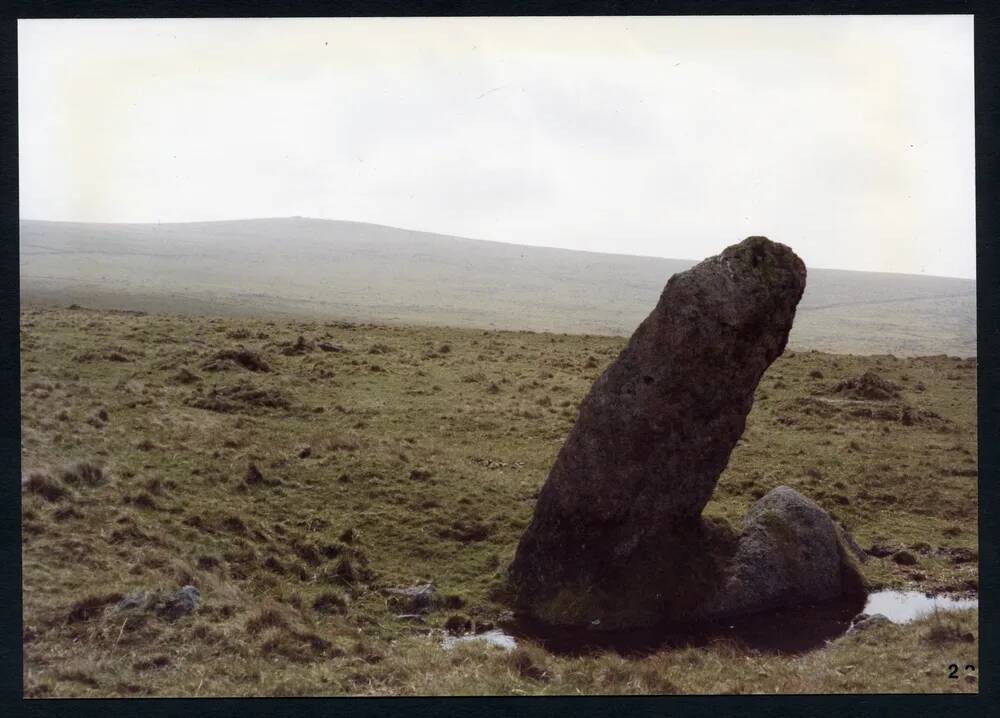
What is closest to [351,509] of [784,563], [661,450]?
[661,450]

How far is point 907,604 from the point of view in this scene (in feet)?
42.6

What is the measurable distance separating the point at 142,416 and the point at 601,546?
10.9 m

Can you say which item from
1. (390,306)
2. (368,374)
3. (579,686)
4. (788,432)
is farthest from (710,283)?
(390,306)

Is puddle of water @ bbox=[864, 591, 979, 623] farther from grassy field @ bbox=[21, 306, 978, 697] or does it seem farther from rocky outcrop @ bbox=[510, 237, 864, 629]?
rocky outcrop @ bbox=[510, 237, 864, 629]

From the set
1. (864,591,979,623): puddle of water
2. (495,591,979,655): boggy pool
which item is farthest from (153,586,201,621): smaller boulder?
(864,591,979,623): puddle of water

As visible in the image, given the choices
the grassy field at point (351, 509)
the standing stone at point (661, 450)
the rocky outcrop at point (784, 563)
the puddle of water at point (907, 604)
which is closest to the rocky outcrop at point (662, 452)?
the standing stone at point (661, 450)

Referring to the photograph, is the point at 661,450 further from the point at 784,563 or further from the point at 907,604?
the point at 907,604

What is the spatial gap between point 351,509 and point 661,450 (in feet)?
19.6

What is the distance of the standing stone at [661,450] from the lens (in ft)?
40.1

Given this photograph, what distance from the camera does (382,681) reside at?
35.2ft

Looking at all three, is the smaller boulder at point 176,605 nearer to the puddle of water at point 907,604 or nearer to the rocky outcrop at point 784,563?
the rocky outcrop at point 784,563

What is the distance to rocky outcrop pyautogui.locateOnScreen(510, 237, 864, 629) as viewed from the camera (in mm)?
12211

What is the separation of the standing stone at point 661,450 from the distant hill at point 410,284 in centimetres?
3115

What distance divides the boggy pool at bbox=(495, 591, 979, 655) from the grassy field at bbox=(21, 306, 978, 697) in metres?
0.30
